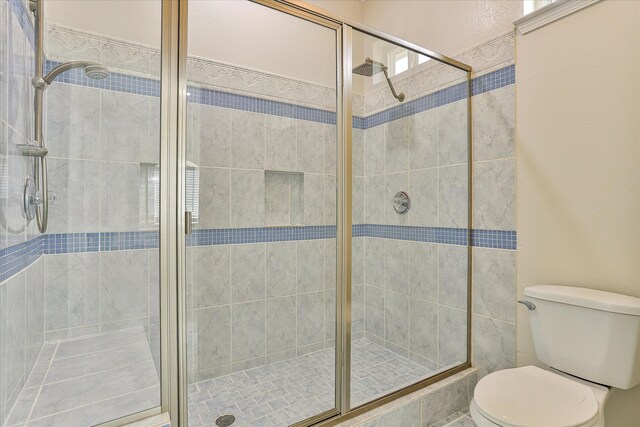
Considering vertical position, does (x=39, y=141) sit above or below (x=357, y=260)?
above

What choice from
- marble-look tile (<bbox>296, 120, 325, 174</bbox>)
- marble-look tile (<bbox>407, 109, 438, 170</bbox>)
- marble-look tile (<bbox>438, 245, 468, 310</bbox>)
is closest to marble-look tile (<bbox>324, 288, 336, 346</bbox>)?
marble-look tile (<bbox>296, 120, 325, 174</bbox>)

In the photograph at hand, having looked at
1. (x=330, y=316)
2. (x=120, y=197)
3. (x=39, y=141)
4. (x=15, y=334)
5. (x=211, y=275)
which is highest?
(x=39, y=141)

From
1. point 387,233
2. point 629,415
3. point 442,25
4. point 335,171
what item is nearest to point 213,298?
point 335,171

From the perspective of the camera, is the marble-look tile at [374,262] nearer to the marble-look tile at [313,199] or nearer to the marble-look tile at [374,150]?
the marble-look tile at [313,199]

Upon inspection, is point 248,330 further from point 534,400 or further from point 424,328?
point 534,400

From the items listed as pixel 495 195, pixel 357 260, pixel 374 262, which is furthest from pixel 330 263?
pixel 495 195

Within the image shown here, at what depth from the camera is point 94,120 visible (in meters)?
1.29

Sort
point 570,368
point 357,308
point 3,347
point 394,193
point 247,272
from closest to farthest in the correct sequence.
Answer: point 3,347, point 570,368, point 357,308, point 247,272, point 394,193

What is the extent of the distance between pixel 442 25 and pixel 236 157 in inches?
62.5

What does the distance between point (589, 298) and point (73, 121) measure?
7.05ft

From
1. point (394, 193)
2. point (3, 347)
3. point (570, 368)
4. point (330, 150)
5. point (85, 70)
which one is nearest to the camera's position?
point (3, 347)

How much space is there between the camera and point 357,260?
1793mm

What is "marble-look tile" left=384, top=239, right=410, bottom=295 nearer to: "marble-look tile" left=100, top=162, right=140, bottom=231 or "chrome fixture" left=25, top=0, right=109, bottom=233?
"marble-look tile" left=100, top=162, right=140, bottom=231

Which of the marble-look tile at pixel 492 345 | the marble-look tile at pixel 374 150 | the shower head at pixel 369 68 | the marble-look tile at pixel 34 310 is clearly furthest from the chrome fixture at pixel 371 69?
the marble-look tile at pixel 34 310
